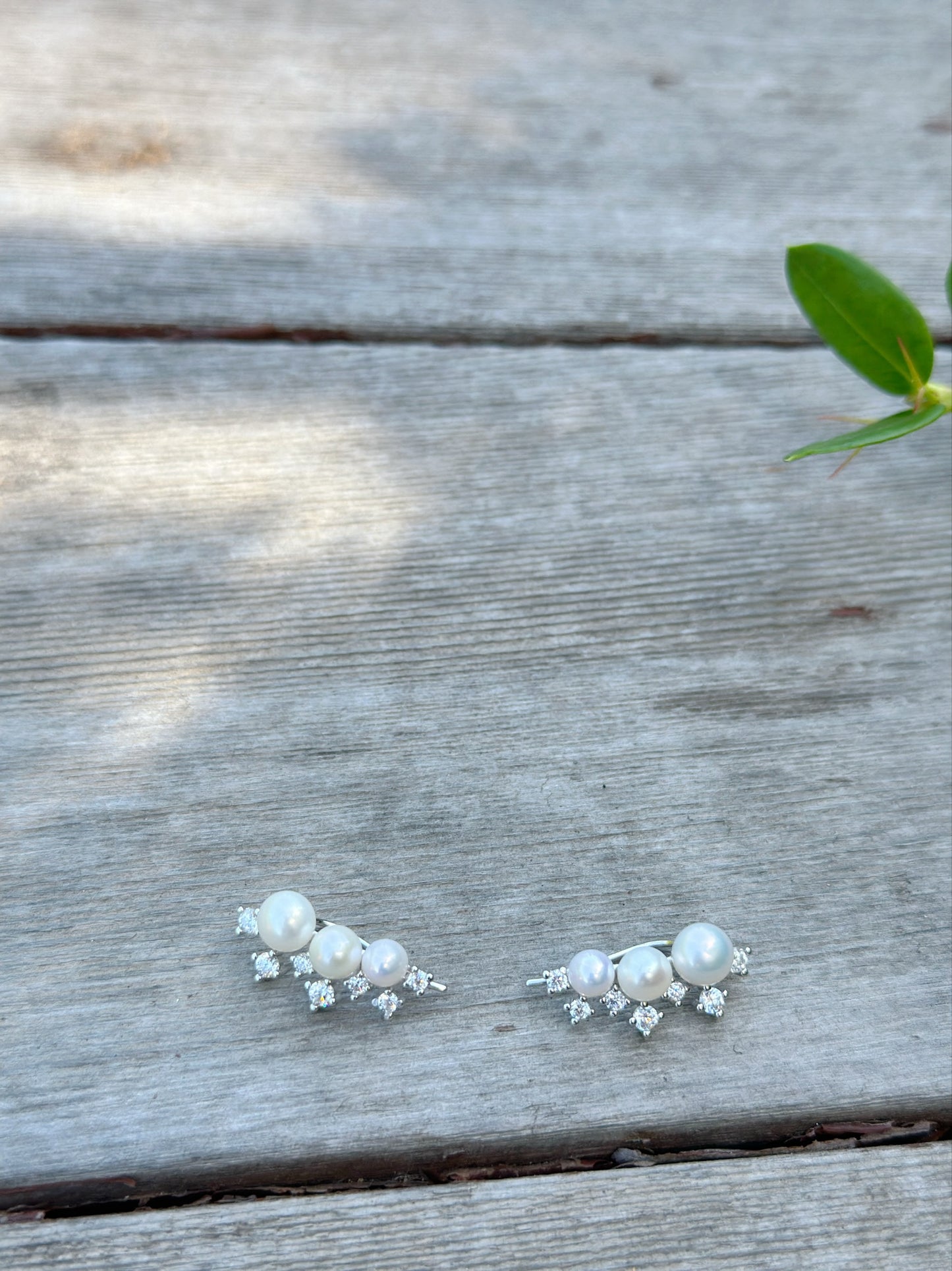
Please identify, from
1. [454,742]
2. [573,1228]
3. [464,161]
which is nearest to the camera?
[573,1228]

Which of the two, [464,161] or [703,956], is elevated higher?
[464,161]

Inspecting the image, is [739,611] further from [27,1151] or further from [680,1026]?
[27,1151]

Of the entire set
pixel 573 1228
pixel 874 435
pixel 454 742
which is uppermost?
pixel 874 435

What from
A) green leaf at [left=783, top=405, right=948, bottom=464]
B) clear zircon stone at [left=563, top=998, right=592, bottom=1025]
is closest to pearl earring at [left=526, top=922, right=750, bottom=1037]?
clear zircon stone at [left=563, top=998, right=592, bottom=1025]

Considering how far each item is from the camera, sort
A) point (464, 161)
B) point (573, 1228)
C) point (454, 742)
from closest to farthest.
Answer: point (573, 1228) → point (454, 742) → point (464, 161)

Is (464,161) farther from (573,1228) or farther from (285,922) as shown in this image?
(573,1228)

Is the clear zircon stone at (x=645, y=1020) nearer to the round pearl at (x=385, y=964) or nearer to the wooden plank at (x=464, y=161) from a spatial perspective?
the round pearl at (x=385, y=964)

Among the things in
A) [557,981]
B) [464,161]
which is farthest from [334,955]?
[464,161]
